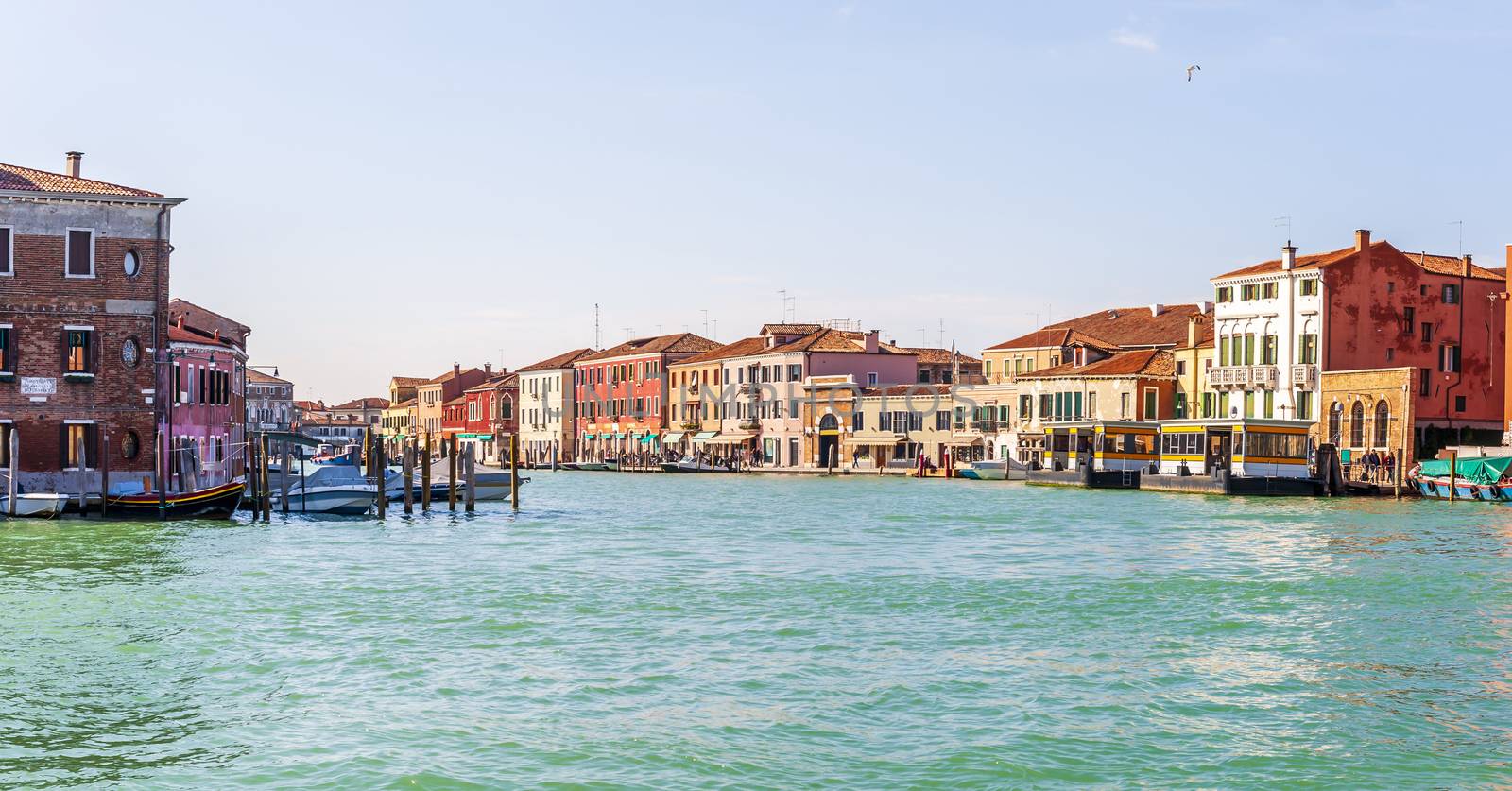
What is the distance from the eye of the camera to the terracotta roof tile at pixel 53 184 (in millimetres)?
28969

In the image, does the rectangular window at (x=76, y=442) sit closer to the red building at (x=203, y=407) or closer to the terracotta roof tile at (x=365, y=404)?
the red building at (x=203, y=407)

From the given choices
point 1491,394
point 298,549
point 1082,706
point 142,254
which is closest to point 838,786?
point 1082,706

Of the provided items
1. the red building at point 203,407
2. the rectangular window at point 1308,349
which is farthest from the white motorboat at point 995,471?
the red building at point 203,407

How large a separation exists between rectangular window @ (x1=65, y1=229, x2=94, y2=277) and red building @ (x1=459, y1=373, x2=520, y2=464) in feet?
209

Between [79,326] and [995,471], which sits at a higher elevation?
[79,326]

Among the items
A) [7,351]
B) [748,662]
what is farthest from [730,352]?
[748,662]

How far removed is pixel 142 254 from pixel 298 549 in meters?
9.17

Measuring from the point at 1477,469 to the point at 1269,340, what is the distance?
38.1 ft

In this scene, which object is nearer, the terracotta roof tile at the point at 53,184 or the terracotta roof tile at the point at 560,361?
the terracotta roof tile at the point at 53,184

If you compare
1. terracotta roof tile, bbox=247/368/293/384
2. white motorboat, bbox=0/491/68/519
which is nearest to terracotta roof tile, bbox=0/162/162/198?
white motorboat, bbox=0/491/68/519

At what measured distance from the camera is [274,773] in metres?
9.42

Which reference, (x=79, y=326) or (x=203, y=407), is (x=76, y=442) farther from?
(x=203, y=407)

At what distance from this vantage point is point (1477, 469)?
39.0m

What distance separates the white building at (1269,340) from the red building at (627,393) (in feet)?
113
